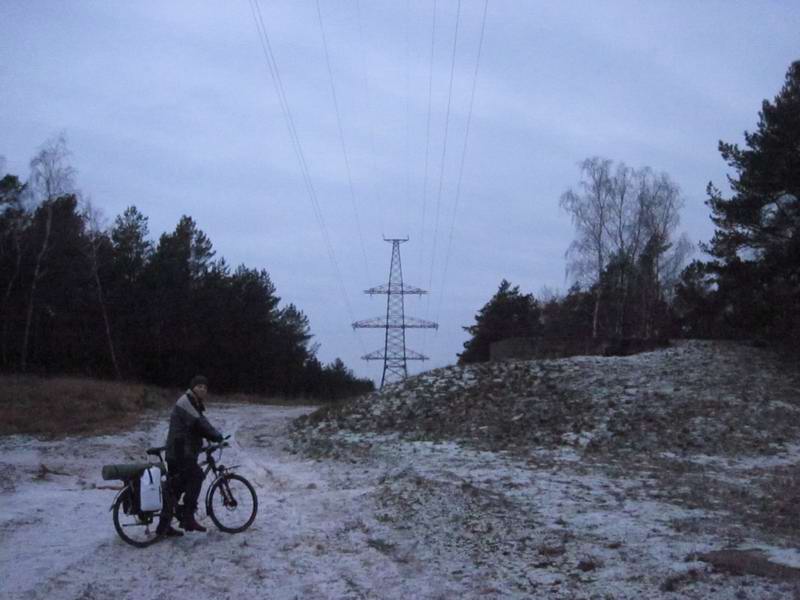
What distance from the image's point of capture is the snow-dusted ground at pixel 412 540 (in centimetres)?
818

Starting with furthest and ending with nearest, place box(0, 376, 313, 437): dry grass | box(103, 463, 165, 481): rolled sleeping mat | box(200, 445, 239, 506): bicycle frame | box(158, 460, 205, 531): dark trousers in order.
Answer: box(0, 376, 313, 437): dry grass → box(200, 445, 239, 506): bicycle frame → box(158, 460, 205, 531): dark trousers → box(103, 463, 165, 481): rolled sleeping mat

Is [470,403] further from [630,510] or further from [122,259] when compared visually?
[122,259]

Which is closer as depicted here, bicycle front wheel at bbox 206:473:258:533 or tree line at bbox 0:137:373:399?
bicycle front wheel at bbox 206:473:258:533

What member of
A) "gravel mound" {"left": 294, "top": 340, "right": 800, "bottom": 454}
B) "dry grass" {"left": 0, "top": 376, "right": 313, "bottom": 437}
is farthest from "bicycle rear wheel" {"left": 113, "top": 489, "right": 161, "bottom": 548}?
"dry grass" {"left": 0, "top": 376, "right": 313, "bottom": 437}

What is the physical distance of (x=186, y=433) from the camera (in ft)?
33.5

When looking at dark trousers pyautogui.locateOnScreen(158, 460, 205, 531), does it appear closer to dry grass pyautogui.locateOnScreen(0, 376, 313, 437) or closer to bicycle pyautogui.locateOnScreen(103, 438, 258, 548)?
bicycle pyautogui.locateOnScreen(103, 438, 258, 548)

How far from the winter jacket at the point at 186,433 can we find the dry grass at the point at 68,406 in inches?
531

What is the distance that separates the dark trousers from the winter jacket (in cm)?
9

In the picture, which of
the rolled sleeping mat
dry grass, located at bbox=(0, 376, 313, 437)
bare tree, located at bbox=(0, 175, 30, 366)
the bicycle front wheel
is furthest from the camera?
bare tree, located at bbox=(0, 175, 30, 366)

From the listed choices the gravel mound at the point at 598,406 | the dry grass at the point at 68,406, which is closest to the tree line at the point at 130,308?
the dry grass at the point at 68,406

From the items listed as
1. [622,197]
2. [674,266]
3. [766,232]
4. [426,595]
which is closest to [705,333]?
[766,232]

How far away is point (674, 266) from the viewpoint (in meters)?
54.0

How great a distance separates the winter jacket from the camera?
33.3 feet

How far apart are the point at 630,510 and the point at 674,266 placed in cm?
4450
